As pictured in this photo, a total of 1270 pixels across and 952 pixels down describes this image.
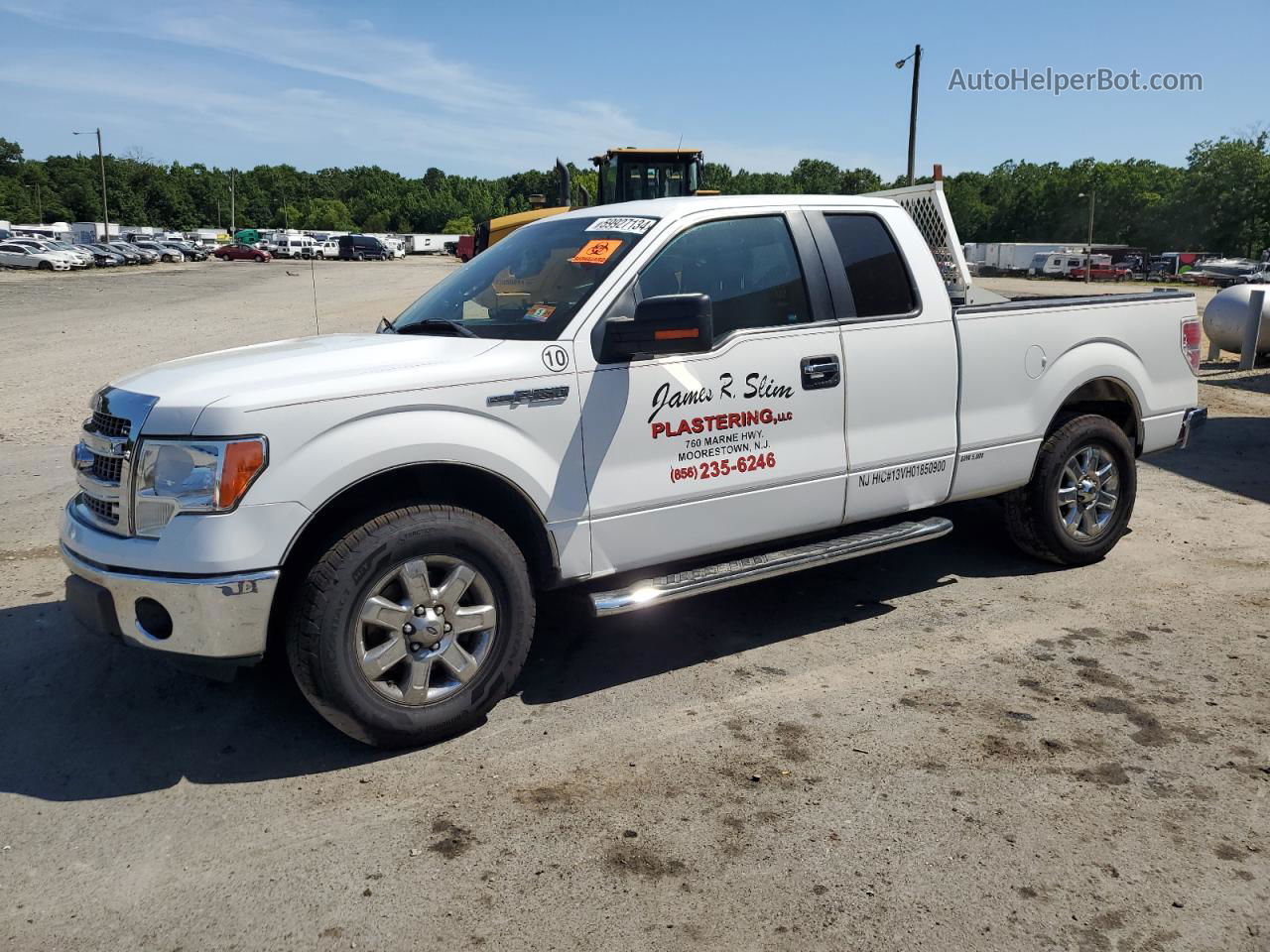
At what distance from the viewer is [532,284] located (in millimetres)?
4508

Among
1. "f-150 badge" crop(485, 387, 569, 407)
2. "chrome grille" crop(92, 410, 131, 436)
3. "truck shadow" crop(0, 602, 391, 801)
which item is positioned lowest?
"truck shadow" crop(0, 602, 391, 801)

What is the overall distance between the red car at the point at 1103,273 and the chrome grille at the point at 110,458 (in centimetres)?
7836

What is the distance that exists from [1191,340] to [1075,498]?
131 centimetres

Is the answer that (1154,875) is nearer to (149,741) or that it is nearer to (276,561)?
(276,561)

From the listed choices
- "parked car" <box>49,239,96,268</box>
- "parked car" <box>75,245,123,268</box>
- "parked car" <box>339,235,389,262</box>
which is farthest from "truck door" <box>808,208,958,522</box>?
"parked car" <box>339,235,389,262</box>

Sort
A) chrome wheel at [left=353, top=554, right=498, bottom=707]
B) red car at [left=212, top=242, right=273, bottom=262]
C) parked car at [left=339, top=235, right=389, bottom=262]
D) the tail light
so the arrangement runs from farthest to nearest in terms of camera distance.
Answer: parked car at [left=339, top=235, right=389, bottom=262]
red car at [left=212, top=242, right=273, bottom=262]
the tail light
chrome wheel at [left=353, top=554, right=498, bottom=707]

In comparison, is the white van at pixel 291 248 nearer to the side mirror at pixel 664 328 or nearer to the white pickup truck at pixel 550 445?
the white pickup truck at pixel 550 445


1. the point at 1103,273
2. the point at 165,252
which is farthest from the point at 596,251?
the point at 1103,273

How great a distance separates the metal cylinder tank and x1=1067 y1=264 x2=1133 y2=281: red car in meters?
63.1

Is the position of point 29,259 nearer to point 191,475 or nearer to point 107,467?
point 107,467

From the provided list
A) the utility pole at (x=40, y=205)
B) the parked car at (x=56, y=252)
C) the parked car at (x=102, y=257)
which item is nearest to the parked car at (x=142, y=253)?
the parked car at (x=102, y=257)

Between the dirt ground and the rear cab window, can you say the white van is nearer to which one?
the dirt ground

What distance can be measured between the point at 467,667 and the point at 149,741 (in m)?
1.25

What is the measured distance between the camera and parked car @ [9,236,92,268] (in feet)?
174
